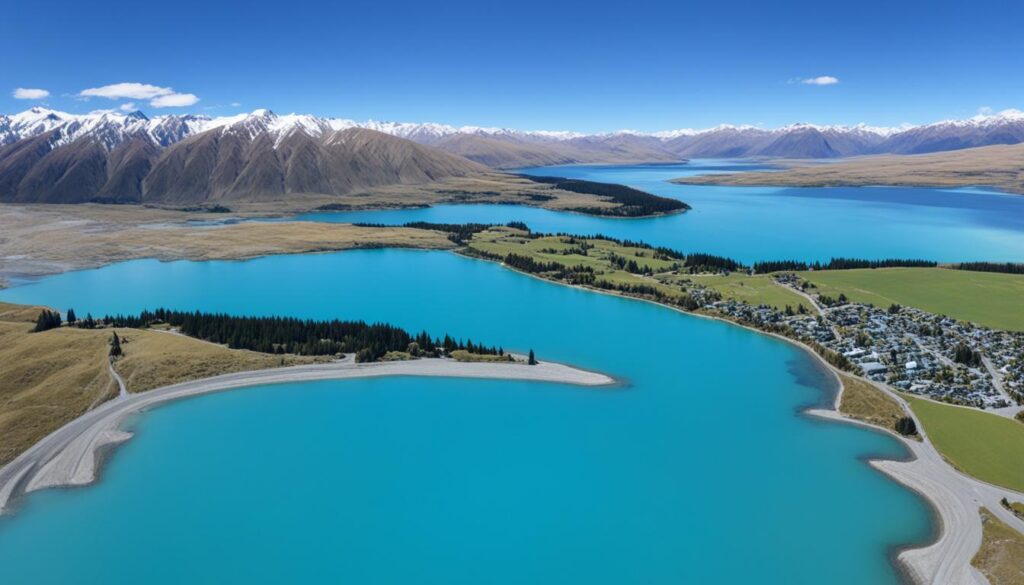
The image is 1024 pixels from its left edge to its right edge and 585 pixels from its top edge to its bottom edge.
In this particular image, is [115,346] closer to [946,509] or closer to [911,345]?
[946,509]

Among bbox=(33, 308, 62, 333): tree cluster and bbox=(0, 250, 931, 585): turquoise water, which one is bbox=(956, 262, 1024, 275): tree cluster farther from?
bbox=(33, 308, 62, 333): tree cluster

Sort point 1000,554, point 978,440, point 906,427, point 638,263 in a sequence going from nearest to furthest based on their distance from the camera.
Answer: point 1000,554, point 978,440, point 906,427, point 638,263

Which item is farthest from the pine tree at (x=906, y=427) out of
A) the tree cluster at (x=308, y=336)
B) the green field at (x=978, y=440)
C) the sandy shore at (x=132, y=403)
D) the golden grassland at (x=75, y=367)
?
the golden grassland at (x=75, y=367)

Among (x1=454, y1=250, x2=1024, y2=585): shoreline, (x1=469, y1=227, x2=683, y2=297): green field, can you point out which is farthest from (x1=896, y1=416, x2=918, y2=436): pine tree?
(x1=469, y1=227, x2=683, y2=297): green field

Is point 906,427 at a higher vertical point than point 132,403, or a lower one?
lower

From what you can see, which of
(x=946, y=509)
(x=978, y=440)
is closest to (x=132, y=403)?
(x=946, y=509)

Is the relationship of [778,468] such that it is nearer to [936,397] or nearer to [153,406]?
[936,397]
